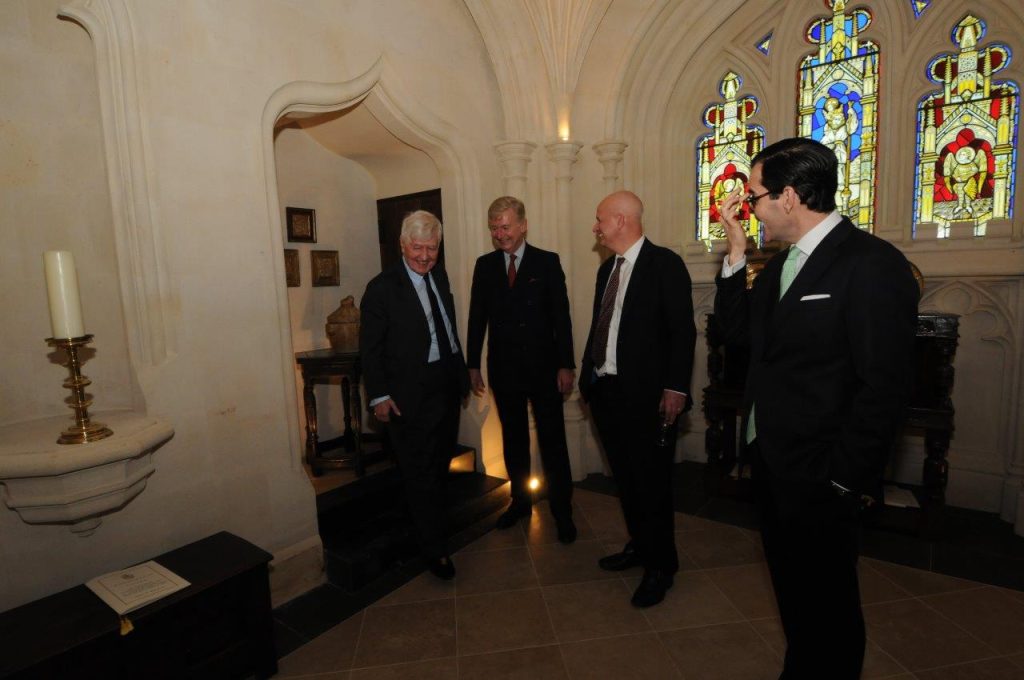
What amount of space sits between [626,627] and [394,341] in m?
1.67

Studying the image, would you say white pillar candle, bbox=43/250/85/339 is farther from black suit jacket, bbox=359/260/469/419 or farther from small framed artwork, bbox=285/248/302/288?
small framed artwork, bbox=285/248/302/288

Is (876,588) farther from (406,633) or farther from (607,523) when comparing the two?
(406,633)

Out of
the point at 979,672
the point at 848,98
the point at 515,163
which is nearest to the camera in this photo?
the point at 979,672

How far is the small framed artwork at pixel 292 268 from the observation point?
4215 mm

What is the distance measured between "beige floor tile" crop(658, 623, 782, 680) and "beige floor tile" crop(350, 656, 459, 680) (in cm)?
90

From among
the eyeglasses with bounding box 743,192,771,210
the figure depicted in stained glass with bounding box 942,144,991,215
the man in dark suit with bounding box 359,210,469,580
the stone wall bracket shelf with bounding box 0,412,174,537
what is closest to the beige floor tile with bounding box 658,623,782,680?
the man in dark suit with bounding box 359,210,469,580

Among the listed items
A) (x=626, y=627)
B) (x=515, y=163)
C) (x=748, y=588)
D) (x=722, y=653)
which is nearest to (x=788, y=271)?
(x=722, y=653)

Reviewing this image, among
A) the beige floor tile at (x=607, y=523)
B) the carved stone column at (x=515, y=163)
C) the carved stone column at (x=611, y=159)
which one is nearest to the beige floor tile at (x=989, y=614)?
the beige floor tile at (x=607, y=523)

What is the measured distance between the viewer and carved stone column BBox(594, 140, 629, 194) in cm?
427

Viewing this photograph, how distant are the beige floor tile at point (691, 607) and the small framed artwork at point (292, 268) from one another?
3091 millimetres

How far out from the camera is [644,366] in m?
2.53

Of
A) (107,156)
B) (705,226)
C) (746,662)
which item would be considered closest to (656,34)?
(705,226)

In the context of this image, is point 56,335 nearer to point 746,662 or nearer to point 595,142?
point 746,662

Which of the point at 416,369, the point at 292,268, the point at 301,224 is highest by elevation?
the point at 301,224
